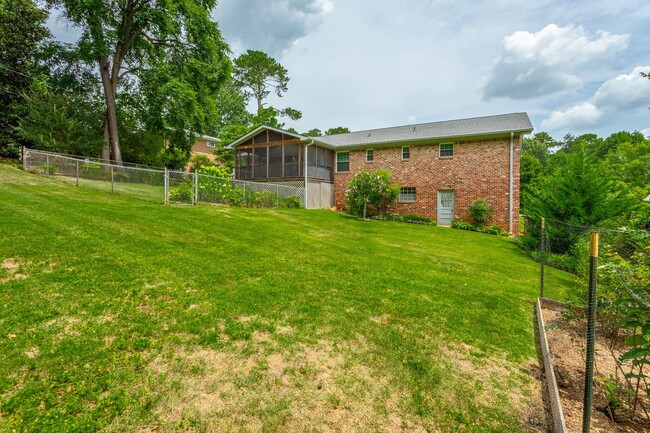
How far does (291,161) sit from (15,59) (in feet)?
65.4

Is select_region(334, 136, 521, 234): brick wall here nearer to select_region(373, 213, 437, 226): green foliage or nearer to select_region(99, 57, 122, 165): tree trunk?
select_region(373, 213, 437, 226): green foliage

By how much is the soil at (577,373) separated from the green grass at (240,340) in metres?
0.25

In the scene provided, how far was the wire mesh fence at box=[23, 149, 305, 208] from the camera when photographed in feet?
37.7

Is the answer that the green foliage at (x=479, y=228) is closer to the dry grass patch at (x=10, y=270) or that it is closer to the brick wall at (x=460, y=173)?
the brick wall at (x=460, y=173)

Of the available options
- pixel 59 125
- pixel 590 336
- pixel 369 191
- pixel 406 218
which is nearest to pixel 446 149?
pixel 406 218

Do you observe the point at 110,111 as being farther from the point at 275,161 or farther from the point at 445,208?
the point at 445,208

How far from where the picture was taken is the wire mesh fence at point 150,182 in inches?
452

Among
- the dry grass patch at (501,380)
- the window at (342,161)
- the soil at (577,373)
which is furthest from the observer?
the window at (342,161)

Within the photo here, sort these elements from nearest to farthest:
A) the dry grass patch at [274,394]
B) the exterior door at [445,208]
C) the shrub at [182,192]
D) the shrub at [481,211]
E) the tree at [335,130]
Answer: the dry grass patch at [274,394]
the shrub at [182,192]
the shrub at [481,211]
the exterior door at [445,208]
the tree at [335,130]

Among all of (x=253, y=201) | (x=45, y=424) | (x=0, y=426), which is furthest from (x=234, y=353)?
(x=253, y=201)

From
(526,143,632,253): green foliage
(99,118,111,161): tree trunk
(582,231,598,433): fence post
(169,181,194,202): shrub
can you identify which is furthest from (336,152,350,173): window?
(582,231,598,433): fence post

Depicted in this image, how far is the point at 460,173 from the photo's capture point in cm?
1622

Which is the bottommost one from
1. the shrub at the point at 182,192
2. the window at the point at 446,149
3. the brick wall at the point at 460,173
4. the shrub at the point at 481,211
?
the shrub at the point at 481,211

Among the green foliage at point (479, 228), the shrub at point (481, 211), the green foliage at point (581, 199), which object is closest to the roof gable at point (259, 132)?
the green foliage at point (479, 228)
